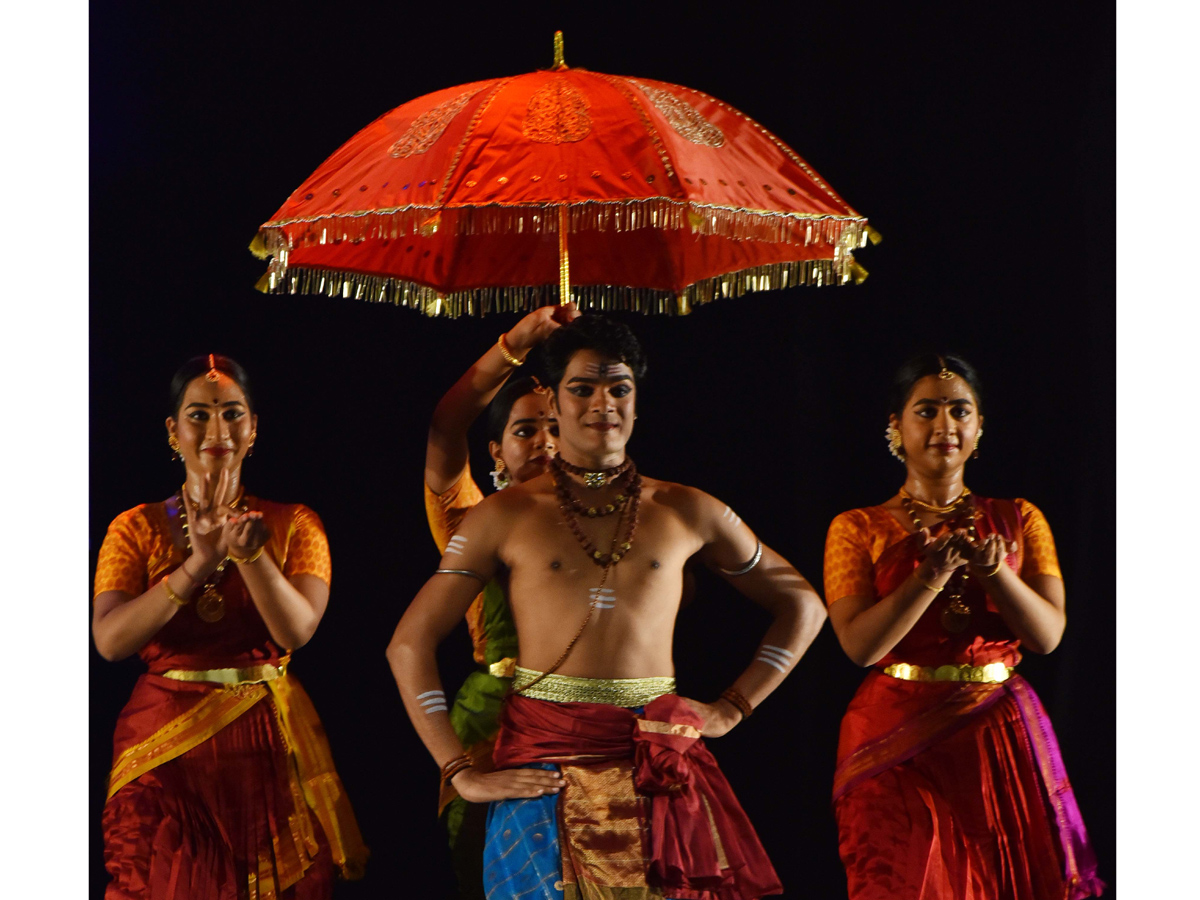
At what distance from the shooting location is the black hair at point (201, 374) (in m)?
3.64

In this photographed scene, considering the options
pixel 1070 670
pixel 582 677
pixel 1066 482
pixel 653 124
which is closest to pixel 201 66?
pixel 653 124

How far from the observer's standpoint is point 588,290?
4.12m

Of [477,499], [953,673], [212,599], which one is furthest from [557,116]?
[953,673]

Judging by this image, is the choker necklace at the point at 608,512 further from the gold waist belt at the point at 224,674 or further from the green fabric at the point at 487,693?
the gold waist belt at the point at 224,674

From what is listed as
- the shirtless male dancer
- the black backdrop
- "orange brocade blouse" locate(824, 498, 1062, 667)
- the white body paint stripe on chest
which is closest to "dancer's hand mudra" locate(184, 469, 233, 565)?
the shirtless male dancer

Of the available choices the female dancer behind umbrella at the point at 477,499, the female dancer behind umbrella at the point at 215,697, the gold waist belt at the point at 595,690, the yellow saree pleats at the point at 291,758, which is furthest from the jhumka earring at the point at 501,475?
the gold waist belt at the point at 595,690

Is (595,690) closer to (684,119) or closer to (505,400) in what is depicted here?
(505,400)

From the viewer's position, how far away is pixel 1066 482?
4.48m

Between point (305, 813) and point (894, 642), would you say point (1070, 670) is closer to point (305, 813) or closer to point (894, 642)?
point (894, 642)

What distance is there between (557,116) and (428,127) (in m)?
0.30

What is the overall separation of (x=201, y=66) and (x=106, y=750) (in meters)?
1.97

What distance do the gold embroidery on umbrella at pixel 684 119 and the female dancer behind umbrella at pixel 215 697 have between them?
1.22 m

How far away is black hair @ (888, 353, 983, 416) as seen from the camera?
3775 mm

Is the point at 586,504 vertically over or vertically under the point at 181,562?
over
